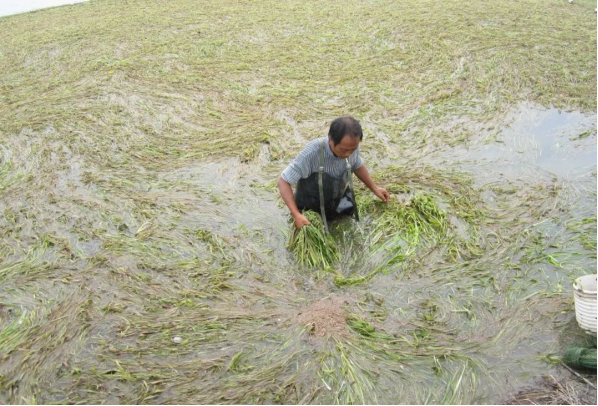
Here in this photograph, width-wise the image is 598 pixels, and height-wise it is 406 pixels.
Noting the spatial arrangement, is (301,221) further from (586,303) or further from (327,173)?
(586,303)

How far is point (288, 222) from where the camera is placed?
176 inches

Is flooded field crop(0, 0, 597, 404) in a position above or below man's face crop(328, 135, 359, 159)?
below

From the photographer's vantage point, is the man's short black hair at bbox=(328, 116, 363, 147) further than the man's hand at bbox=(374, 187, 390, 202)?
No

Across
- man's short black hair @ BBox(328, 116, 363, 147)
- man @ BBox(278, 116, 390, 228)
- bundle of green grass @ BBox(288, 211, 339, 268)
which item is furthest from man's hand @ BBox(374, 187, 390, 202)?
man's short black hair @ BBox(328, 116, 363, 147)

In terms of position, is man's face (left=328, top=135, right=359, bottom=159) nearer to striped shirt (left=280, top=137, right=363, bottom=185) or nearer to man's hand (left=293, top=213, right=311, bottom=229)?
striped shirt (left=280, top=137, right=363, bottom=185)

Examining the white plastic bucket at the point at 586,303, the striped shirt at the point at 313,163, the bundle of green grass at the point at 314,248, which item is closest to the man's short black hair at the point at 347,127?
the striped shirt at the point at 313,163

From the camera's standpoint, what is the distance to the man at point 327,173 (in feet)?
11.1

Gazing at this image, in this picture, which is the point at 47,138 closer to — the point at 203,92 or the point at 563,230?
the point at 203,92

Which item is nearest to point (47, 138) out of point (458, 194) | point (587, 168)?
point (458, 194)

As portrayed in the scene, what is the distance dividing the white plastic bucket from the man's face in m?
1.67

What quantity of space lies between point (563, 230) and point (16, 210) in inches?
206

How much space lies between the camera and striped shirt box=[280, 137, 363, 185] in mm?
3730

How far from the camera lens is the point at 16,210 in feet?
16.1

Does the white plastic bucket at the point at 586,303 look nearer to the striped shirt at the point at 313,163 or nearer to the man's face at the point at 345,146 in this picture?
the man's face at the point at 345,146
